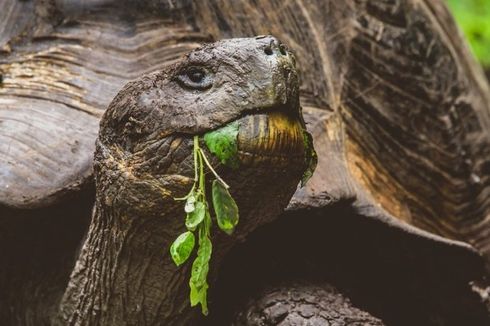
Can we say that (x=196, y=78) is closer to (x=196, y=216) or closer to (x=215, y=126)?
(x=215, y=126)

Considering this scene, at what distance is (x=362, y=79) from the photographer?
436 cm

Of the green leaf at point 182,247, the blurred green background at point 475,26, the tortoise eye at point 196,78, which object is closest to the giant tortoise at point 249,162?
the tortoise eye at point 196,78

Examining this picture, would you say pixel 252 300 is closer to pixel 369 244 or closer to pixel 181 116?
pixel 369 244

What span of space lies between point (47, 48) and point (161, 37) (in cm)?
43

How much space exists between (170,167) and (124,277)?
55 centimetres

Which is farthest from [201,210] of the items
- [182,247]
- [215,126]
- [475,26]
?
[475,26]

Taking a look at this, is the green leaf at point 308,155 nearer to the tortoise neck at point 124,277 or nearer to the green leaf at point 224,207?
the green leaf at point 224,207

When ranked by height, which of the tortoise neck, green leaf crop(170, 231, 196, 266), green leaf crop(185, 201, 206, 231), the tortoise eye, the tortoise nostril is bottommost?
the tortoise neck

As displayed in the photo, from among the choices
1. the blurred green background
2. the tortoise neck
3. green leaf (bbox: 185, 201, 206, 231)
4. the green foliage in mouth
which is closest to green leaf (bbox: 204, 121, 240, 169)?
the green foliage in mouth

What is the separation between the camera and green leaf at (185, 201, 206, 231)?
9.55 feet

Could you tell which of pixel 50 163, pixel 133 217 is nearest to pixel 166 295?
pixel 133 217

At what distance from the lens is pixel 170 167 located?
2.98 meters

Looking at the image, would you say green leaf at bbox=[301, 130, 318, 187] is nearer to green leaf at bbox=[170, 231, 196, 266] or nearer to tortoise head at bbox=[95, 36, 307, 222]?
tortoise head at bbox=[95, 36, 307, 222]

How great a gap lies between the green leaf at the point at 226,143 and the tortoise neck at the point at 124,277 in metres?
0.36
